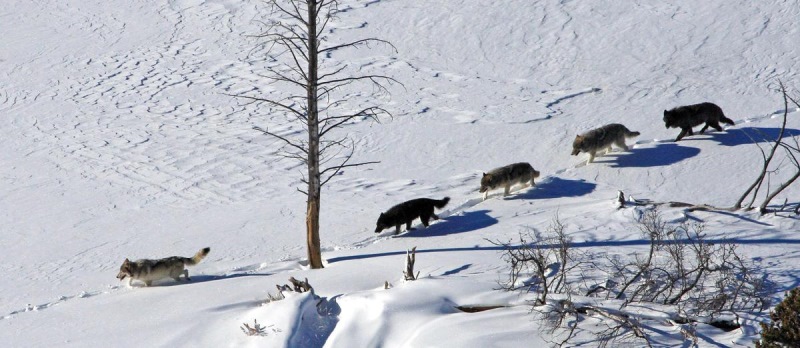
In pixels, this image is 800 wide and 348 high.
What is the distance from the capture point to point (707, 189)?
1877 centimetres

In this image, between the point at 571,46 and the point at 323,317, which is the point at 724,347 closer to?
the point at 323,317

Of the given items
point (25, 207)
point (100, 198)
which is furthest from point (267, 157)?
point (25, 207)

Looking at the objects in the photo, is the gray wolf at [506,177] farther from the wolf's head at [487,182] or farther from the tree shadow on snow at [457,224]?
the tree shadow on snow at [457,224]

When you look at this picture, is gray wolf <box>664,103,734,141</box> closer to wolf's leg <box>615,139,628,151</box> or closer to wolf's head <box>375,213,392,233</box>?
wolf's leg <box>615,139,628,151</box>

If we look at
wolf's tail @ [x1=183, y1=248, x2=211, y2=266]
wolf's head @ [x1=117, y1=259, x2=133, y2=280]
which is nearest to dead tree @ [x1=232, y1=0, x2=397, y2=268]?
wolf's tail @ [x1=183, y1=248, x2=211, y2=266]

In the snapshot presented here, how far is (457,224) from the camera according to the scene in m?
18.6

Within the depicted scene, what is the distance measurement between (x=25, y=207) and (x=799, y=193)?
16034mm

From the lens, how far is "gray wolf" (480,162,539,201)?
1942 centimetres

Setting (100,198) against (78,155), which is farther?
(78,155)

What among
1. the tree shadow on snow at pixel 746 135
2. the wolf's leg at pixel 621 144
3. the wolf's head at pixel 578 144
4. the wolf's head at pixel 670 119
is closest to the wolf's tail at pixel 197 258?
the wolf's head at pixel 578 144

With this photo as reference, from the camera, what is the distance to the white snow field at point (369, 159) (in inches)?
517

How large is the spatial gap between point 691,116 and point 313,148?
1000cm

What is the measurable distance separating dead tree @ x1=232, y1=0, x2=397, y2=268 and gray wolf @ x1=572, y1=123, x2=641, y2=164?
14.9 feet

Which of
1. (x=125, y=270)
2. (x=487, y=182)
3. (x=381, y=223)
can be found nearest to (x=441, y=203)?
(x=487, y=182)
